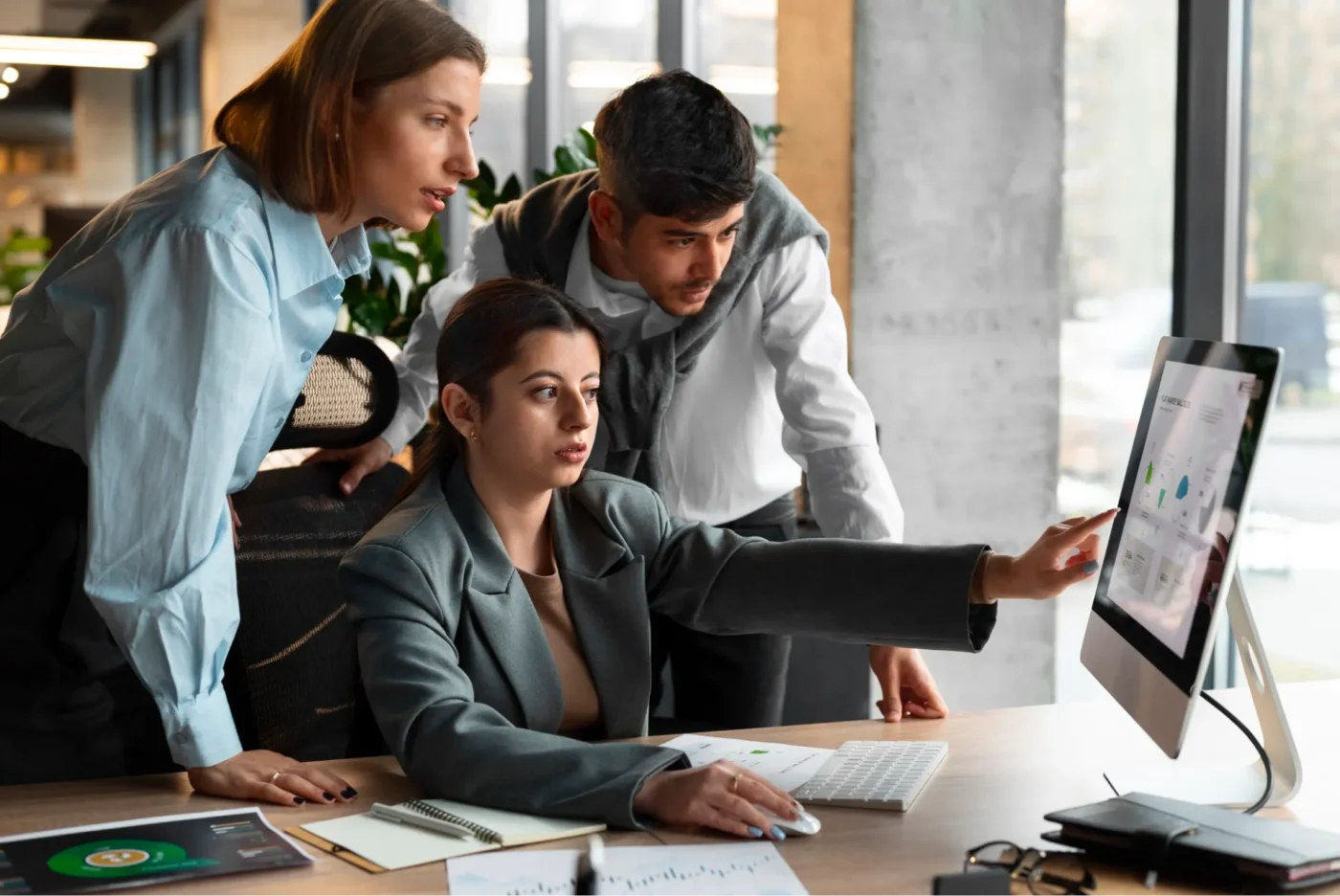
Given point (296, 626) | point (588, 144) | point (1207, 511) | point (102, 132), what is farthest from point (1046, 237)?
point (102, 132)

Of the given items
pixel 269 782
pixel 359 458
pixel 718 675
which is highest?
pixel 359 458

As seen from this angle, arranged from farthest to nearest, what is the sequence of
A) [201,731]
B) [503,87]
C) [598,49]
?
1. [503,87]
2. [598,49]
3. [201,731]

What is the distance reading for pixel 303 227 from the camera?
151 centimetres

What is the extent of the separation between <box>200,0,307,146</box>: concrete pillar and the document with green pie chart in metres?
6.08

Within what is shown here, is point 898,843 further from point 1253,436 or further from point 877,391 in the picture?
point 877,391

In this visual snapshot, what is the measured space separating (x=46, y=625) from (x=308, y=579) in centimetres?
35

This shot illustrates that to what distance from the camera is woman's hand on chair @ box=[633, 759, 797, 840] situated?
4.15 ft

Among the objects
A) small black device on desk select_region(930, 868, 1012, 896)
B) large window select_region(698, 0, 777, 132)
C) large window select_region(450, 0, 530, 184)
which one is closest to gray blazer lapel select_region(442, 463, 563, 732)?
small black device on desk select_region(930, 868, 1012, 896)

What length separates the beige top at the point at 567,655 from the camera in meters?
1.62

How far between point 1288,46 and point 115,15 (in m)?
6.50

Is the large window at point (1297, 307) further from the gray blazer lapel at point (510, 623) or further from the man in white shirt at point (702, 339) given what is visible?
the gray blazer lapel at point (510, 623)

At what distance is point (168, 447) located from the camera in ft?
4.43

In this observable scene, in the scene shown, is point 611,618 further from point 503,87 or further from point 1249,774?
point 503,87

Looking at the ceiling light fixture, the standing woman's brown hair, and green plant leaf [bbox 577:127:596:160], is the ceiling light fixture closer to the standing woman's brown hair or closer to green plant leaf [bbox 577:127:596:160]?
green plant leaf [bbox 577:127:596:160]
